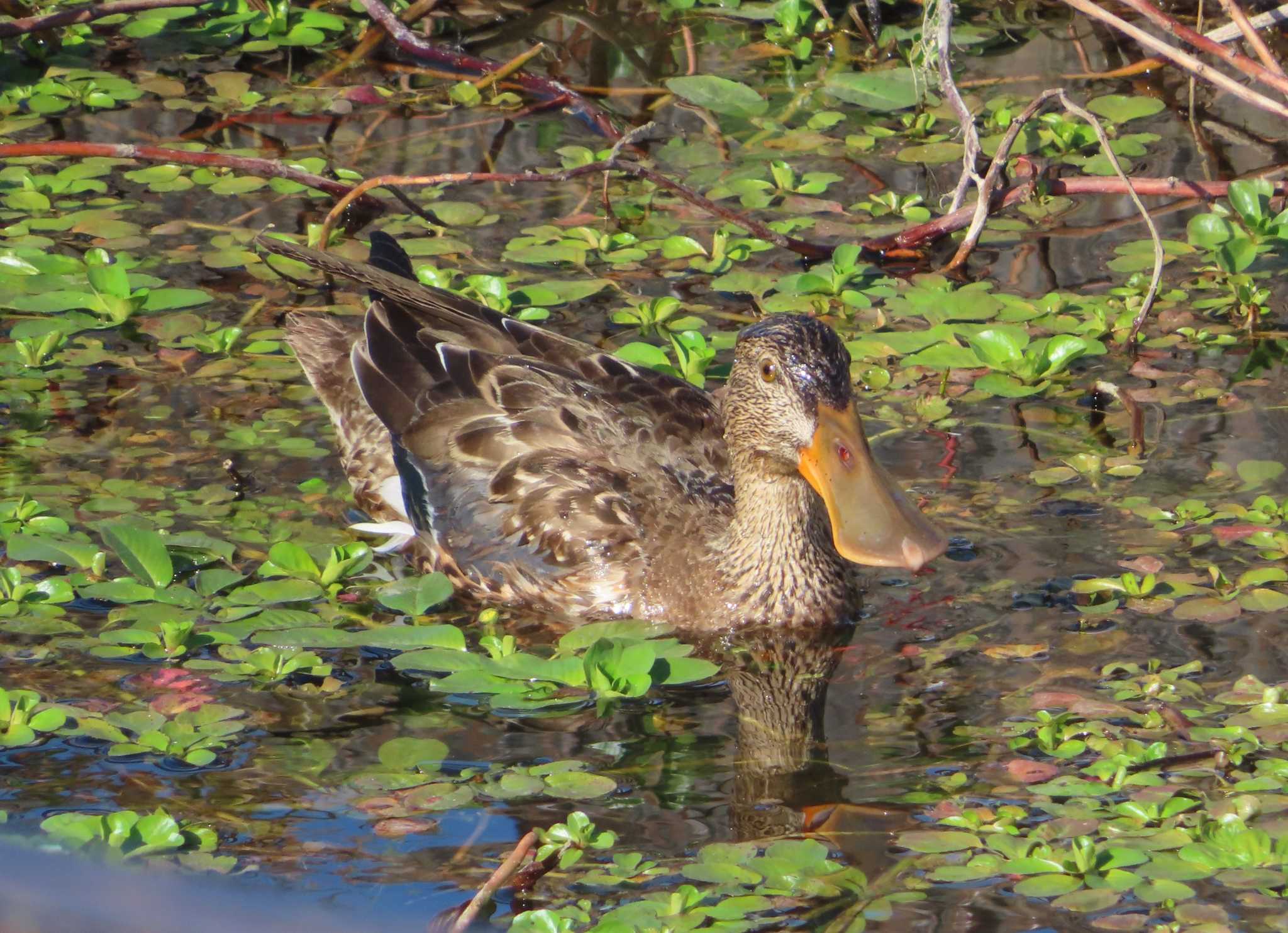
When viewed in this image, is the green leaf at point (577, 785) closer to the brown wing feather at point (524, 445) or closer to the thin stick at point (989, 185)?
the brown wing feather at point (524, 445)

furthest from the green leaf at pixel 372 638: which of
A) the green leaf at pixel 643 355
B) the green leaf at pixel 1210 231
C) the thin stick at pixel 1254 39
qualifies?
the green leaf at pixel 1210 231

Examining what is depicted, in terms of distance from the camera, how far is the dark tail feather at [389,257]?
21.9 feet

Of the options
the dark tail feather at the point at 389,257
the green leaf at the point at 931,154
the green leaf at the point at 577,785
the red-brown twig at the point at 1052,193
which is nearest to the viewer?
the green leaf at the point at 577,785

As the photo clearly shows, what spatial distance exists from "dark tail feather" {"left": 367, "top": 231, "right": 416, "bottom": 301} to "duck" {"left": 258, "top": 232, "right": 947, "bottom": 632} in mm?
354

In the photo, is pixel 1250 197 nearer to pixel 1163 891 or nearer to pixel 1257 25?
pixel 1257 25

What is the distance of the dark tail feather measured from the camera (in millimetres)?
6660

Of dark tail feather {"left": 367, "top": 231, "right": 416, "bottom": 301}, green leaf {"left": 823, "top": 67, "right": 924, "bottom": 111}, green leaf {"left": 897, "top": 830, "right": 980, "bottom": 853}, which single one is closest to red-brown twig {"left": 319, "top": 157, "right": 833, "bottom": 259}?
dark tail feather {"left": 367, "top": 231, "right": 416, "bottom": 301}

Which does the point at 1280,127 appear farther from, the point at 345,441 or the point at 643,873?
the point at 643,873

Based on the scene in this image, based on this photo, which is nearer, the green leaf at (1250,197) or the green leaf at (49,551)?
the green leaf at (49,551)

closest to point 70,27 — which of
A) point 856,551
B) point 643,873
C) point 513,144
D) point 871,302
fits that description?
point 513,144

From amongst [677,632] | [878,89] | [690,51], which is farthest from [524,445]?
[690,51]

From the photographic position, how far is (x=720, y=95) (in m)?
8.88

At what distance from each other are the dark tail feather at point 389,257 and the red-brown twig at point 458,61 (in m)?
2.26

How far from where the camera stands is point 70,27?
31.7ft
